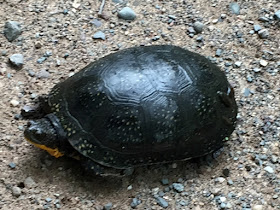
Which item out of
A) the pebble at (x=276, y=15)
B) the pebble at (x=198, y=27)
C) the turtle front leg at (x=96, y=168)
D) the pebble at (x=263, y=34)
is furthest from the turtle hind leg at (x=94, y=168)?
the pebble at (x=276, y=15)

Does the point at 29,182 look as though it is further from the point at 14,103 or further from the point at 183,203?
the point at 183,203

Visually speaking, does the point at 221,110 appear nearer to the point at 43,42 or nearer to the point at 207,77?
the point at 207,77

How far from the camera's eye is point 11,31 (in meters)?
3.36

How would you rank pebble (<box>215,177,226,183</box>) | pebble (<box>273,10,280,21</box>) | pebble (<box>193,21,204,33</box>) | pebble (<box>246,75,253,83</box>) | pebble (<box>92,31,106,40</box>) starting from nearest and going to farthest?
1. pebble (<box>215,177,226,183</box>)
2. pebble (<box>246,75,253,83</box>)
3. pebble (<box>92,31,106,40</box>)
4. pebble (<box>193,21,204,33</box>)
5. pebble (<box>273,10,280,21</box>)

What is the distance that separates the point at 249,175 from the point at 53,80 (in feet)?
4.97

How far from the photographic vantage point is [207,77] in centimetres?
278

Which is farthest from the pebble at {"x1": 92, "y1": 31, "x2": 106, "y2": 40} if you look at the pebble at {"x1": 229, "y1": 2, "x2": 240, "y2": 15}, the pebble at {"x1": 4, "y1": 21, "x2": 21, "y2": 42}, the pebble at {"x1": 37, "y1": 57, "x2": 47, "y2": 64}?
the pebble at {"x1": 229, "y1": 2, "x2": 240, "y2": 15}

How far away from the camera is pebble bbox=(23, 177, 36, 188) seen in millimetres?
2688

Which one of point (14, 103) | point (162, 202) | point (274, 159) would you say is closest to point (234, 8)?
point (274, 159)

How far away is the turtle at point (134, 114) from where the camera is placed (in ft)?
8.51

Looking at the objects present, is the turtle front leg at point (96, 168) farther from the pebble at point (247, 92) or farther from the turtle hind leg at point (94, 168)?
the pebble at point (247, 92)

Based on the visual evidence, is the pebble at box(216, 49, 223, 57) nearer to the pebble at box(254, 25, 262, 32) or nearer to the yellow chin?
the pebble at box(254, 25, 262, 32)

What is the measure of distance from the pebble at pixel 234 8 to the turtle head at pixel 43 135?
194 centimetres

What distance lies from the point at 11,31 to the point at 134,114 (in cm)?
137
